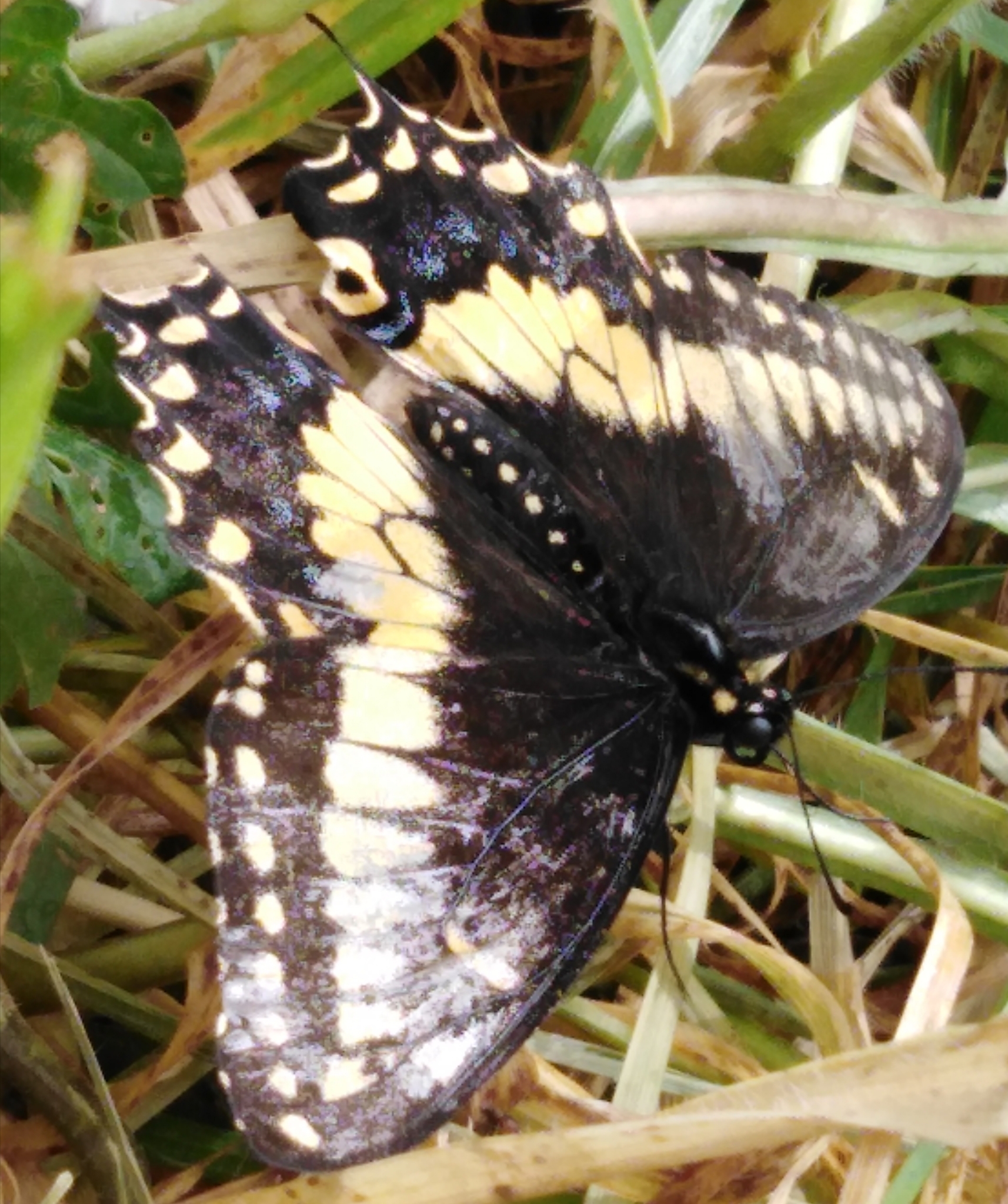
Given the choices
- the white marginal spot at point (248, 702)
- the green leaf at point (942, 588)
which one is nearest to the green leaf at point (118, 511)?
the white marginal spot at point (248, 702)

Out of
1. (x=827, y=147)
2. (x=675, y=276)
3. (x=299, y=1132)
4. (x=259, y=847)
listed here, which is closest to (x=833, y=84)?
(x=827, y=147)

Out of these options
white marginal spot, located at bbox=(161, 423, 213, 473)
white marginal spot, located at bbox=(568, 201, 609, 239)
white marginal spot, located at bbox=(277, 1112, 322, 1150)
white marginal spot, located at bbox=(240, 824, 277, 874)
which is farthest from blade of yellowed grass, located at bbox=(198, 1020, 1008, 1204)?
white marginal spot, located at bbox=(568, 201, 609, 239)

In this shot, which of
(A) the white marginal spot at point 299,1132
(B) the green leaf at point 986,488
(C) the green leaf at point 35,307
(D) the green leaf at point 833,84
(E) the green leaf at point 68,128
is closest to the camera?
(C) the green leaf at point 35,307

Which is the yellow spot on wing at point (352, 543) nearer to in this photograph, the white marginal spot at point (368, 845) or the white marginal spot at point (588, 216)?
the white marginal spot at point (368, 845)

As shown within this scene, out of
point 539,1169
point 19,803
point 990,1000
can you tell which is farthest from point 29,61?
point 990,1000

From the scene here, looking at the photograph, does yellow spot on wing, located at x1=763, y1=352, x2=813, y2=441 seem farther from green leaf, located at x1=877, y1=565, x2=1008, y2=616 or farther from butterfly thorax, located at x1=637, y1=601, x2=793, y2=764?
green leaf, located at x1=877, y1=565, x2=1008, y2=616

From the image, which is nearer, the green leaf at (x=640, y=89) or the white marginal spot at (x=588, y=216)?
the white marginal spot at (x=588, y=216)

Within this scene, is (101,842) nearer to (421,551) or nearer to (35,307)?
(421,551)
